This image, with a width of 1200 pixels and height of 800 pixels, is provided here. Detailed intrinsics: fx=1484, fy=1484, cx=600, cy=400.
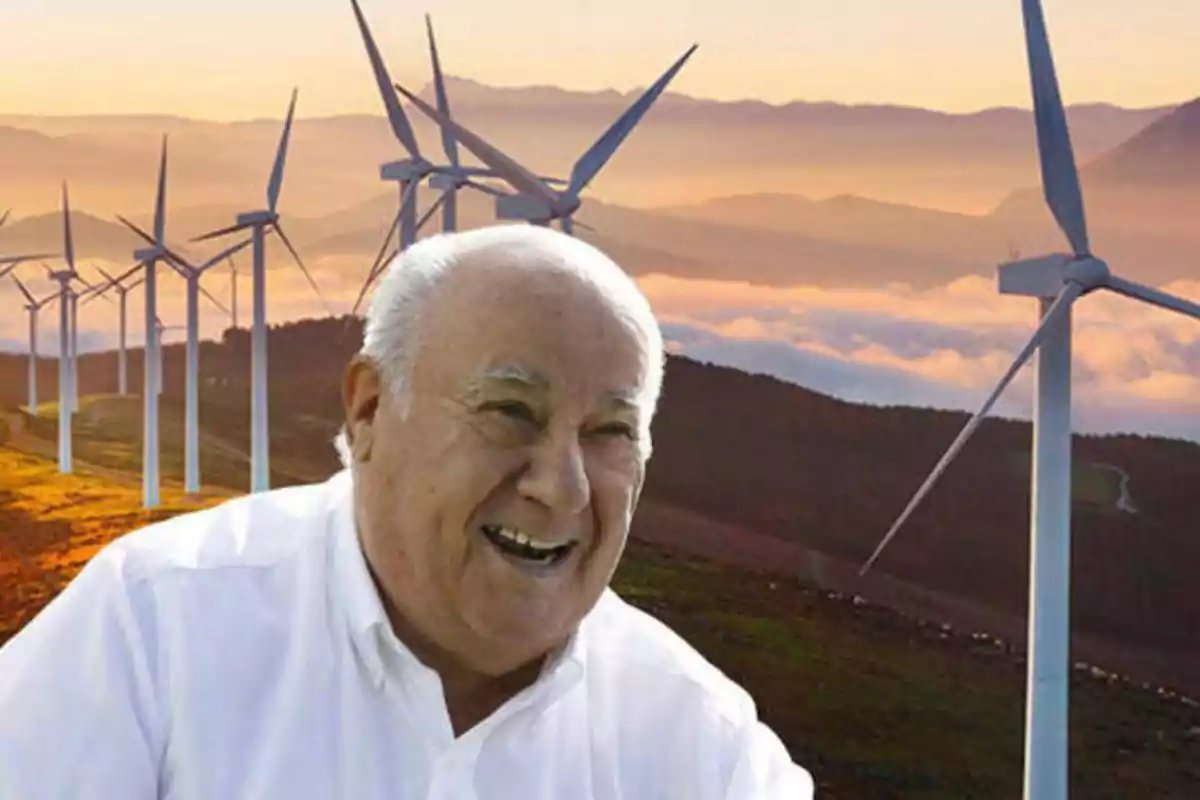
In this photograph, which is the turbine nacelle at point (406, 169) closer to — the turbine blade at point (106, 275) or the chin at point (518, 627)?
the turbine blade at point (106, 275)

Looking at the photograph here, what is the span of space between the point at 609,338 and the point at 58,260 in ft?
28.5

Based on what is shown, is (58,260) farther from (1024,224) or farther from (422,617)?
(422,617)

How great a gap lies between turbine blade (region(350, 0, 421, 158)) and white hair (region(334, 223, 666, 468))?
6.57m

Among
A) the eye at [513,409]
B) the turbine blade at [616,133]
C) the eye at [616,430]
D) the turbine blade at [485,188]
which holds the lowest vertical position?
the eye at [616,430]

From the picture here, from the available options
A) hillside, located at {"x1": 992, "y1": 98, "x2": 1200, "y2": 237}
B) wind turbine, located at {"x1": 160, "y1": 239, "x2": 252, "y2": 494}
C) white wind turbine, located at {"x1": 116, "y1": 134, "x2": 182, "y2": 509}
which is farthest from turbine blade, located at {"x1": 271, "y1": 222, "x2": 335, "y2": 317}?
hillside, located at {"x1": 992, "y1": 98, "x2": 1200, "y2": 237}

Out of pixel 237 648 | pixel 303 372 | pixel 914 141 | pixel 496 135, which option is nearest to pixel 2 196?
pixel 303 372

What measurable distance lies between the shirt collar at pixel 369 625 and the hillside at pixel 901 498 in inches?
211

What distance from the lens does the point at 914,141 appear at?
7566 mm

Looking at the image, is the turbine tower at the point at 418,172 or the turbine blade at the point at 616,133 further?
the turbine tower at the point at 418,172

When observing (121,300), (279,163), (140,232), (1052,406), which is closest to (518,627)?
(1052,406)

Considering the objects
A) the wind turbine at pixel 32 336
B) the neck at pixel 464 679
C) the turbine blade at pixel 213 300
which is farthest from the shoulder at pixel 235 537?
the wind turbine at pixel 32 336

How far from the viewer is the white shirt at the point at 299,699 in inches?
43.8

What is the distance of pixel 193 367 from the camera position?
8758 millimetres

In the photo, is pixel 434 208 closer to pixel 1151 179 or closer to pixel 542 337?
pixel 1151 179
